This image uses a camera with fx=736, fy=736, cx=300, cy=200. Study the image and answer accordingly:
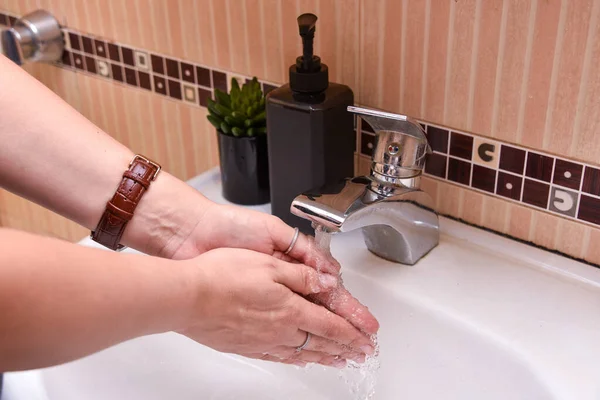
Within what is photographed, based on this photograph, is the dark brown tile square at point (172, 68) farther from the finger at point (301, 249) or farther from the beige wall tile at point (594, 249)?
the beige wall tile at point (594, 249)

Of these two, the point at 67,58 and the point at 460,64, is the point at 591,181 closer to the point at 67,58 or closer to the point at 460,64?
the point at 460,64

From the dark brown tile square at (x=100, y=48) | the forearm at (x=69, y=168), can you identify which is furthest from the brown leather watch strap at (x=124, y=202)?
the dark brown tile square at (x=100, y=48)

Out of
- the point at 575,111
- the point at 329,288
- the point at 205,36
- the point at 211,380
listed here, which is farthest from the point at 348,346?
the point at 205,36

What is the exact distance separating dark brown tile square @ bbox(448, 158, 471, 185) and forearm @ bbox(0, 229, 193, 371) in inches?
14.2

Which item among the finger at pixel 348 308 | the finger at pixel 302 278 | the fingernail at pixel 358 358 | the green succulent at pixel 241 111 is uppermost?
the green succulent at pixel 241 111

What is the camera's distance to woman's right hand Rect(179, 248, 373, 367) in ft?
1.78

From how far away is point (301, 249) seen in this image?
2.21 ft

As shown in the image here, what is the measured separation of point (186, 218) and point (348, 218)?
0.14 meters

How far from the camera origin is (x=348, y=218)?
65 cm

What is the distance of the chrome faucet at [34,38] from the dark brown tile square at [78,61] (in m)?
0.03

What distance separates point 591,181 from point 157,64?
564 mm

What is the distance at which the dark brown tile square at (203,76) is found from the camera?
92cm

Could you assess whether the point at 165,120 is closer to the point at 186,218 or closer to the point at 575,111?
the point at 186,218

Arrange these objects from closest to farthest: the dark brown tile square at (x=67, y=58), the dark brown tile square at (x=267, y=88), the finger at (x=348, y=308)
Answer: the finger at (x=348, y=308) < the dark brown tile square at (x=267, y=88) < the dark brown tile square at (x=67, y=58)
